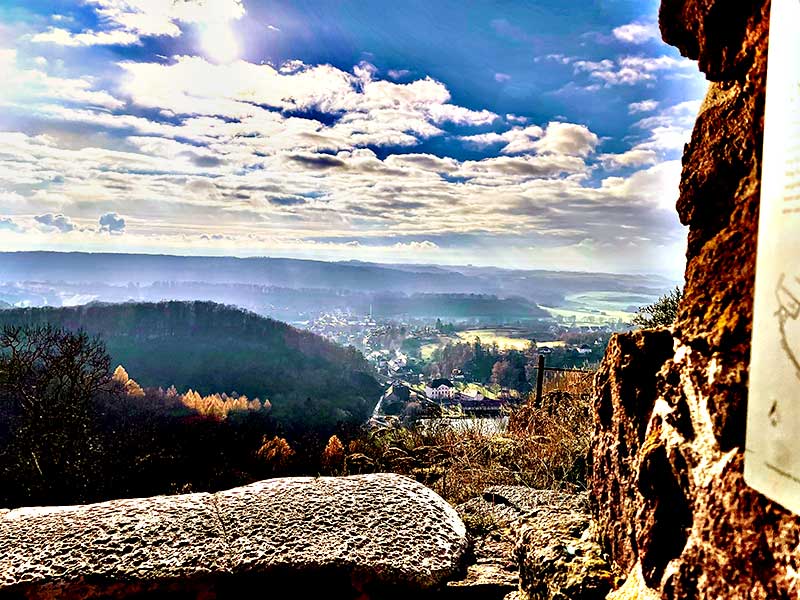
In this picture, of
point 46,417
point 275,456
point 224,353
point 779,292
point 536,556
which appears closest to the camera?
point 779,292

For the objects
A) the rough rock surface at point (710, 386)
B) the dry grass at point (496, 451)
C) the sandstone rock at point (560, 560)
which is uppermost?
the rough rock surface at point (710, 386)

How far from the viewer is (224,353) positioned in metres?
25.3

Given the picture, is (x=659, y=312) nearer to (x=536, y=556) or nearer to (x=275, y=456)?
(x=275, y=456)

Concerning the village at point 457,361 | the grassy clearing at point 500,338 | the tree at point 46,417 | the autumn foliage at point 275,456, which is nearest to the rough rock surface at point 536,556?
the village at point 457,361

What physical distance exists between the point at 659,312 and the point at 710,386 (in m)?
7.66

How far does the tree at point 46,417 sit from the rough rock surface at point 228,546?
6.85m

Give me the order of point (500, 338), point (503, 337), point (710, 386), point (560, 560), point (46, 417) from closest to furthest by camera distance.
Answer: point (710, 386) < point (560, 560) < point (46, 417) < point (500, 338) < point (503, 337)

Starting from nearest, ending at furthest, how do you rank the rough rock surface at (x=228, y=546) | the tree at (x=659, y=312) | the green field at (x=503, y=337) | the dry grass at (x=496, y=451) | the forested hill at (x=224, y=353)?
the rough rock surface at (x=228, y=546) < the dry grass at (x=496, y=451) < the tree at (x=659, y=312) < the forested hill at (x=224, y=353) < the green field at (x=503, y=337)

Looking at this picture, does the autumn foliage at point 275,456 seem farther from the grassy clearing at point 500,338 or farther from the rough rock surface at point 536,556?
the grassy clearing at point 500,338

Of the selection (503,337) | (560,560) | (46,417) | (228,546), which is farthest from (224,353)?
(560,560)

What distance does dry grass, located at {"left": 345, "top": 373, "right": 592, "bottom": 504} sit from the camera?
604cm

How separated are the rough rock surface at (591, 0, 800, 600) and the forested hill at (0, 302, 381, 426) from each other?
1412 cm

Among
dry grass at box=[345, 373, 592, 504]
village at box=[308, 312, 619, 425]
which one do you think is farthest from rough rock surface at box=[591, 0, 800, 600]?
village at box=[308, 312, 619, 425]

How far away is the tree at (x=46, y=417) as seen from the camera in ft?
29.9
